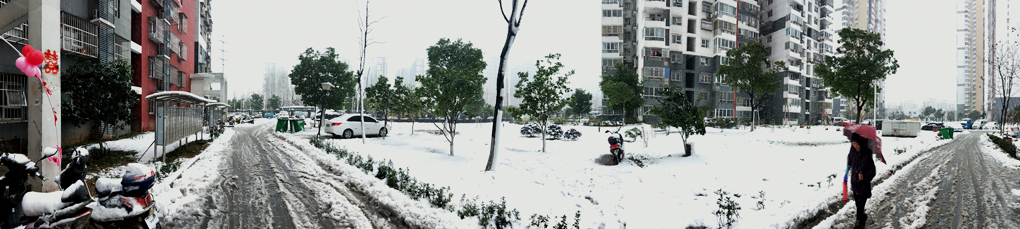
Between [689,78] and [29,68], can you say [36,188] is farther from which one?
[689,78]

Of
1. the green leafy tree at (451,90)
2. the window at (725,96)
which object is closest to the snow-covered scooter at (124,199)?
the green leafy tree at (451,90)

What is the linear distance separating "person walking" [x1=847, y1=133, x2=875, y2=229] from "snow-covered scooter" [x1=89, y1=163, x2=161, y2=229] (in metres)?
7.95

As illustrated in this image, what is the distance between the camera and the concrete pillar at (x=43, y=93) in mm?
5414

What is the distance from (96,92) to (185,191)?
5749 millimetres

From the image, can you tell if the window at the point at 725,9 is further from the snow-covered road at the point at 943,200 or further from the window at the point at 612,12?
the snow-covered road at the point at 943,200

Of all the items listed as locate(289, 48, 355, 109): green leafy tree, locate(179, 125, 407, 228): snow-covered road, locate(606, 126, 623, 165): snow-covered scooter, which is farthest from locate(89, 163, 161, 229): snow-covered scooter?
locate(289, 48, 355, 109): green leafy tree

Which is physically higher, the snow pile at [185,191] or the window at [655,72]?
the window at [655,72]

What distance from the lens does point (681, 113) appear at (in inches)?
460

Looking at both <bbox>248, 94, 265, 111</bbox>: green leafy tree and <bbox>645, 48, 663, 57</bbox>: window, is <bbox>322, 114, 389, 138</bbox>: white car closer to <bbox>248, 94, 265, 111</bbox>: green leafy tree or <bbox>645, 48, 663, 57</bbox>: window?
<bbox>645, 48, 663, 57</bbox>: window

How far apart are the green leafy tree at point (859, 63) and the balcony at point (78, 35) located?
36.5 m

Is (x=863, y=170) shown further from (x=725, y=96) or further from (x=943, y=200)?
(x=725, y=96)

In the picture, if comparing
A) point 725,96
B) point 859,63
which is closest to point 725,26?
point 725,96

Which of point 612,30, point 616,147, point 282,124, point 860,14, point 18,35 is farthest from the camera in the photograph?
point 860,14

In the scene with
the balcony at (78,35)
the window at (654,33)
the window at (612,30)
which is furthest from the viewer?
the window at (612,30)
